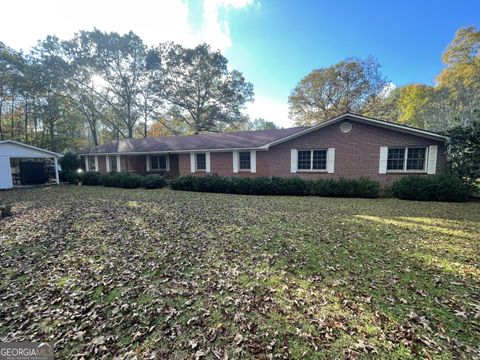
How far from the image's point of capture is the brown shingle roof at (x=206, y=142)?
16.0 meters

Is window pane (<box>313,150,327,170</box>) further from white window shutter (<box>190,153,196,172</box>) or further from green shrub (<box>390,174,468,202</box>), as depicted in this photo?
white window shutter (<box>190,153,196,172</box>)

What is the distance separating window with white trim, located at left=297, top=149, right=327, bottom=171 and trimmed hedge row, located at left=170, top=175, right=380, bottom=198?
1.86m

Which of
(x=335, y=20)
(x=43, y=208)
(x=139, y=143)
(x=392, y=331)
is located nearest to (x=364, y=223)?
(x=392, y=331)

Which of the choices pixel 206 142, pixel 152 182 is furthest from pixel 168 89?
pixel 152 182

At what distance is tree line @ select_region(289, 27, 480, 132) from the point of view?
2423cm

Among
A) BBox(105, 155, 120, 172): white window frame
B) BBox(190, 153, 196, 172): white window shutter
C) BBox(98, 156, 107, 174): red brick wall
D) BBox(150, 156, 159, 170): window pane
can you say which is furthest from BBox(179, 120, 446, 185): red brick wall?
BBox(98, 156, 107, 174): red brick wall

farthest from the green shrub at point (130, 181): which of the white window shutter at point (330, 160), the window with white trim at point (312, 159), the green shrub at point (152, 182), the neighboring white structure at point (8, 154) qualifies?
the white window shutter at point (330, 160)

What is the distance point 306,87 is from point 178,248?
2892 cm

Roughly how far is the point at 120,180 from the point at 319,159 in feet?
48.2

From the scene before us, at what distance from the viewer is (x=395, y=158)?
1205cm

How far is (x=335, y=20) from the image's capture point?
16.1 m

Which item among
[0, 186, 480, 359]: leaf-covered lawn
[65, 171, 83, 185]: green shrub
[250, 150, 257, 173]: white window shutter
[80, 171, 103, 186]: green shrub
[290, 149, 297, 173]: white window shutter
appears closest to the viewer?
[0, 186, 480, 359]: leaf-covered lawn

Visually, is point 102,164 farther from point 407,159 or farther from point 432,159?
point 432,159

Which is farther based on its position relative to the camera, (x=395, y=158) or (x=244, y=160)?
(x=244, y=160)
